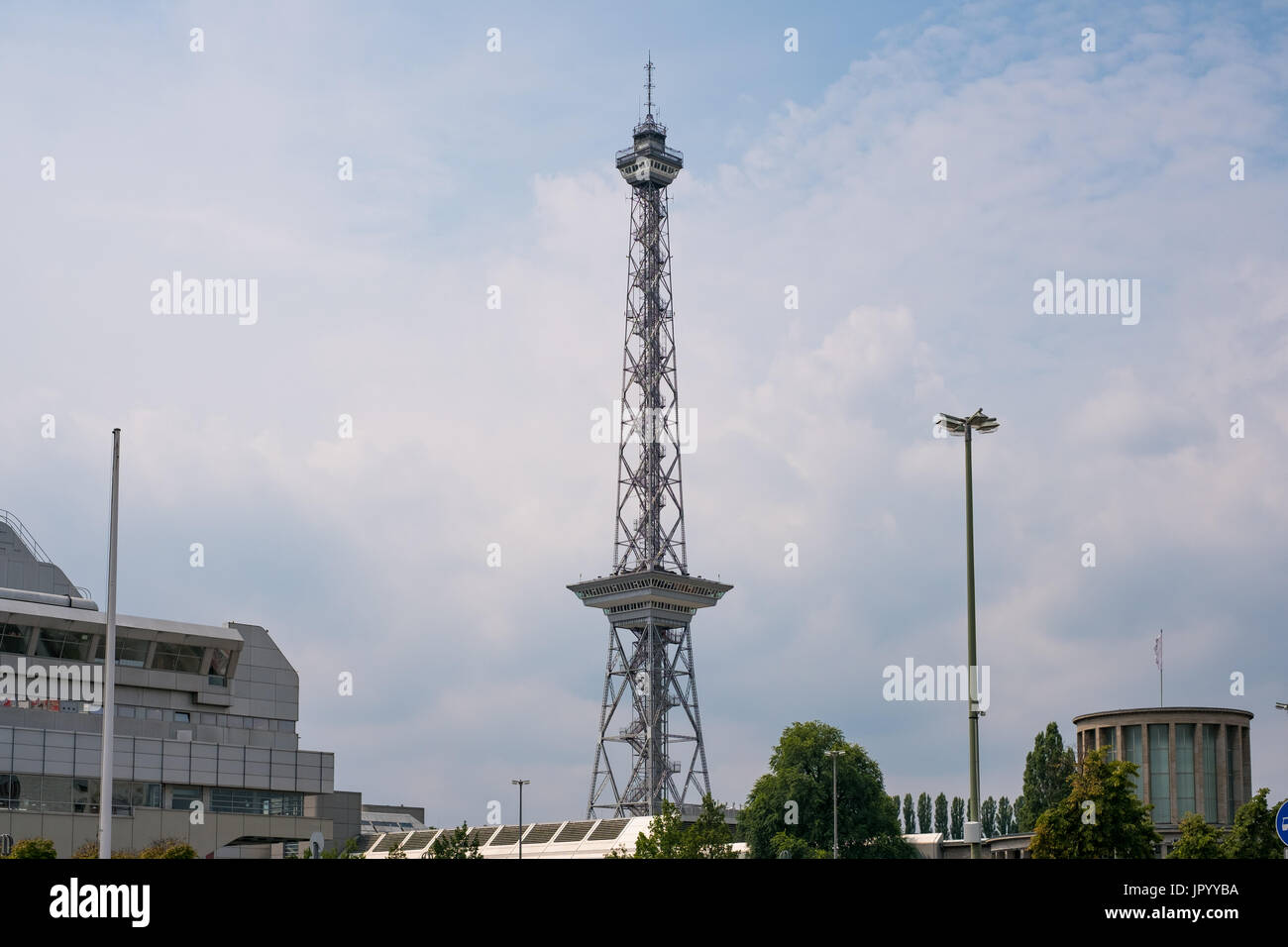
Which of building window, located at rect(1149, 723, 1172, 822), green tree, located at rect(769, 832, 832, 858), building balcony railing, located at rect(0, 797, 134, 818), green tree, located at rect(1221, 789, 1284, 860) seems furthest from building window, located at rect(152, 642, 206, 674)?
building window, located at rect(1149, 723, 1172, 822)

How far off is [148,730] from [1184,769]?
87723 millimetres

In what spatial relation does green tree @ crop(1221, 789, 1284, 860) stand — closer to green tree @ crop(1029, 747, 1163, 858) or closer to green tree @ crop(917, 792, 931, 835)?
green tree @ crop(1029, 747, 1163, 858)

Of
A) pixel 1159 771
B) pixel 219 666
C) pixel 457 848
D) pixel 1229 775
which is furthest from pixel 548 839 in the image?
pixel 1229 775

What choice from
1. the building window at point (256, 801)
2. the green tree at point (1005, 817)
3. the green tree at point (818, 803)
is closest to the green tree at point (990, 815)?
the green tree at point (1005, 817)

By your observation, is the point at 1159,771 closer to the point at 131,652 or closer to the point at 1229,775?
the point at 1229,775

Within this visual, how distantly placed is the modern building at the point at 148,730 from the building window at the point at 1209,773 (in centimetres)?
7547

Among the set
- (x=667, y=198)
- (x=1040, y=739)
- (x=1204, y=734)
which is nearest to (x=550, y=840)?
(x=1040, y=739)

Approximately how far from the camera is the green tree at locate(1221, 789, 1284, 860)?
86.8 metres

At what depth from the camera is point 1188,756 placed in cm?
13575

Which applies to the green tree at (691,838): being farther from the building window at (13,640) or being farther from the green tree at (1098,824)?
the building window at (13,640)

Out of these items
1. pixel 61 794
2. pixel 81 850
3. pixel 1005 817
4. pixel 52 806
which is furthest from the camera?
pixel 1005 817
